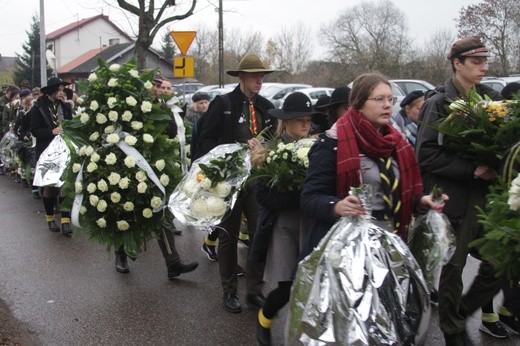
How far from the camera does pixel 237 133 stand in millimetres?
5754

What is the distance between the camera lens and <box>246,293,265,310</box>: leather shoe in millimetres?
5543

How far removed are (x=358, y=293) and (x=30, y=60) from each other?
215 feet

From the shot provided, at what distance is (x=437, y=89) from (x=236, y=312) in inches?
97.4

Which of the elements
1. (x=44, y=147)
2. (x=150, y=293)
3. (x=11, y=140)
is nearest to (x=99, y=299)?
(x=150, y=293)

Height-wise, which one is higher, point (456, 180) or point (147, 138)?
point (147, 138)

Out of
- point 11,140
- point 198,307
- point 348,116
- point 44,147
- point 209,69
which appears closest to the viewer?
point 348,116

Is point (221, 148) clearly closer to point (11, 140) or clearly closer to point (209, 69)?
point (11, 140)

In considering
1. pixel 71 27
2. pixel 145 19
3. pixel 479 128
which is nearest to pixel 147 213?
pixel 479 128

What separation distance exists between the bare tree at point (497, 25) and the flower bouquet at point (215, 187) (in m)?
37.1

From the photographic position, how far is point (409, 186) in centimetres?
364

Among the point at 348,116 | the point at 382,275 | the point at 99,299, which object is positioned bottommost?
the point at 99,299

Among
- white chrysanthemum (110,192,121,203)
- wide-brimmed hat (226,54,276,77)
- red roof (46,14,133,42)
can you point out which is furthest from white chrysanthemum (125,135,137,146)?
red roof (46,14,133,42)

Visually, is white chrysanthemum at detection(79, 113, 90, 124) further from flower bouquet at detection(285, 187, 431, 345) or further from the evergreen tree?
the evergreen tree

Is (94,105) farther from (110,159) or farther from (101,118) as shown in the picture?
(110,159)
